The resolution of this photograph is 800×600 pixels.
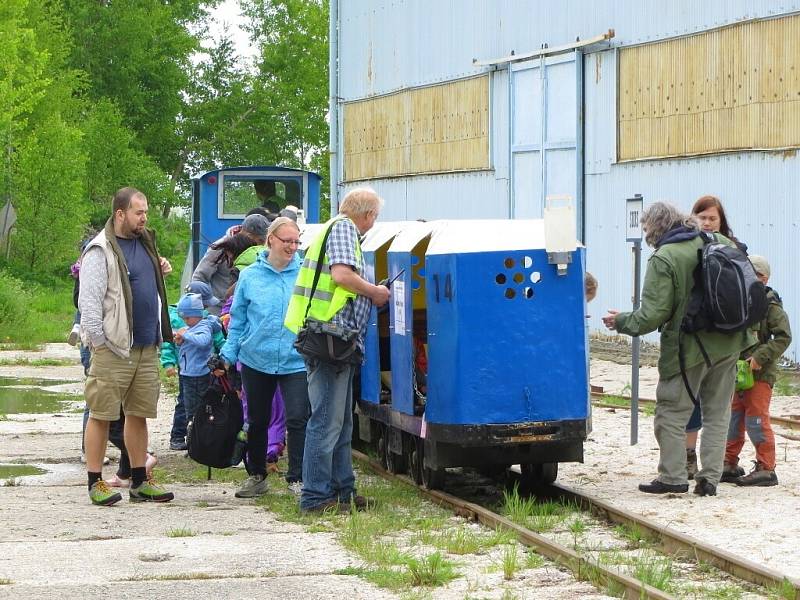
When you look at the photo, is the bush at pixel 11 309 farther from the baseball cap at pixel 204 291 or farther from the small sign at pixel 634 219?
the small sign at pixel 634 219

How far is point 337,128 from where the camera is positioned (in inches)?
1359

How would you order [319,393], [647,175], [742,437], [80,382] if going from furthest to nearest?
[647,175]
[80,382]
[742,437]
[319,393]

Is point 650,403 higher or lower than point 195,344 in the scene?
lower

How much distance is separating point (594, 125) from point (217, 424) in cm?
1486

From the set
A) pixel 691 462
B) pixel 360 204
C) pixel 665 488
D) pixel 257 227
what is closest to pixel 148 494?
pixel 360 204

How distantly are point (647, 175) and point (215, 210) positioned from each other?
7410 mm

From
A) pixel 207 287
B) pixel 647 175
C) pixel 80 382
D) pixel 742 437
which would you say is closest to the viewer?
pixel 742 437

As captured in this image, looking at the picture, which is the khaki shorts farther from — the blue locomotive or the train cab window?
the train cab window

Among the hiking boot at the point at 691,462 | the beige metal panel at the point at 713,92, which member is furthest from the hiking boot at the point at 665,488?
the beige metal panel at the point at 713,92

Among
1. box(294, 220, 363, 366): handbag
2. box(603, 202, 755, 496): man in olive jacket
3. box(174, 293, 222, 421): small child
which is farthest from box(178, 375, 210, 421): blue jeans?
box(603, 202, 755, 496): man in olive jacket

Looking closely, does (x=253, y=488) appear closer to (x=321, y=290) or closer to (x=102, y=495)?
(x=102, y=495)

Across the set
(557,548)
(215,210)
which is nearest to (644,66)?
(215,210)

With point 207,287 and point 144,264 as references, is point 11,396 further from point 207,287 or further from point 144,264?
point 144,264

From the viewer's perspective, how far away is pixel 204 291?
12.2 metres
